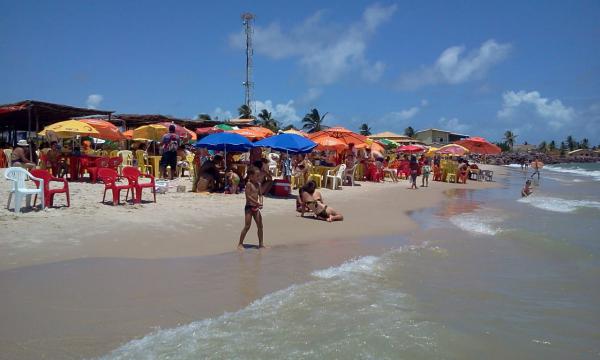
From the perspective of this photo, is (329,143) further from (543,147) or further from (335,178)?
(543,147)

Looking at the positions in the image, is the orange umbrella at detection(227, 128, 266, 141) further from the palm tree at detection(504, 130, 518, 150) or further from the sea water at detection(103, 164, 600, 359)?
the palm tree at detection(504, 130, 518, 150)

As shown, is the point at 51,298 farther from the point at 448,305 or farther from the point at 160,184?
the point at 160,184

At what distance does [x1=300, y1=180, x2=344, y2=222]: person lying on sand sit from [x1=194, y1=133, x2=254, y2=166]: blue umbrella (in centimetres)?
278

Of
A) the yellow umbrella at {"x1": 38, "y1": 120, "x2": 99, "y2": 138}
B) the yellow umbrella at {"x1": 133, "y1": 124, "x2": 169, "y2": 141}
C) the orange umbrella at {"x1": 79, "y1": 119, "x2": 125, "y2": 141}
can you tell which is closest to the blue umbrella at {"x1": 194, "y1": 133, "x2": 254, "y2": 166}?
the orange umbrella at {"x1": 79, "y1": 119, "x2": 125, "y2": 141}

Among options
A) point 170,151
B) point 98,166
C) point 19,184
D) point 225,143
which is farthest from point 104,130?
point 19,184

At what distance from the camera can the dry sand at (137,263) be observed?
386 centimetres

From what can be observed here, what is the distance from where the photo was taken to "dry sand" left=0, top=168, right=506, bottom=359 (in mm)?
3861

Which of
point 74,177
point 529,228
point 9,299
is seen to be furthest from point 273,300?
point 74,177

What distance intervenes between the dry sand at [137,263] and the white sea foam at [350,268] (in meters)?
0.21

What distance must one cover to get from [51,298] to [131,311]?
0.87 metres

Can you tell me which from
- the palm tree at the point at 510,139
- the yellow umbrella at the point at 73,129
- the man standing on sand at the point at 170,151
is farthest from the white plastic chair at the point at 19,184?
the palm tree at the point at 510,139

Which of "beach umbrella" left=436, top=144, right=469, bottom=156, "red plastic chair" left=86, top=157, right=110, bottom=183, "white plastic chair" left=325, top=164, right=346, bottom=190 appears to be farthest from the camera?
"beach umbrella" left=436, top=144, right=469, bottom=156

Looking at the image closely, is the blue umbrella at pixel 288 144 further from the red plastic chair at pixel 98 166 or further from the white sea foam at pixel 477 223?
the white sea foam at pixel 477 223

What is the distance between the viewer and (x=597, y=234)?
30.8ft
